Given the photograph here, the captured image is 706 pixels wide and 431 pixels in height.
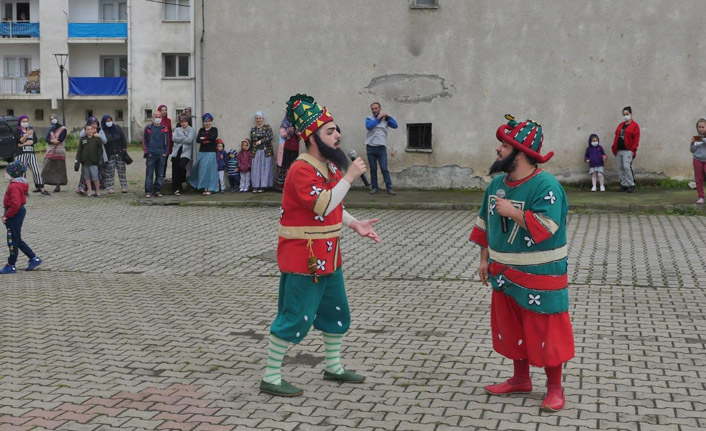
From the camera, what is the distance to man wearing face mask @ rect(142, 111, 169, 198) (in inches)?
755

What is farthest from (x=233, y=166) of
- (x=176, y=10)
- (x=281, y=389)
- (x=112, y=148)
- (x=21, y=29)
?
(x=21, y=29)

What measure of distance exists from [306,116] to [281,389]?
1784 millimetres

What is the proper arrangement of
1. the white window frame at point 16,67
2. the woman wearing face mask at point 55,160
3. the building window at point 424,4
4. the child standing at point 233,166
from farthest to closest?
the white window frame at point 16,67 < the woman wearing face mask at point 55,160 < the child standing at point 233,166 < the building window at point 424,4

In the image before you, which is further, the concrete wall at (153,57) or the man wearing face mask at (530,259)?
the concrete wall at (153,57)

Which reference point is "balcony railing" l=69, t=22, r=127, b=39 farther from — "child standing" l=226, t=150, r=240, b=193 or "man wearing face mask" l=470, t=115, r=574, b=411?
"man wearing face mask" l=470, t=115, r=574, b=411

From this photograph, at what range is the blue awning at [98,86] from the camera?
160 ft

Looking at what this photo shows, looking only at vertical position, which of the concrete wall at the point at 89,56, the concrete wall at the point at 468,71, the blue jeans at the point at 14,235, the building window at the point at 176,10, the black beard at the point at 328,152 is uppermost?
the building window at the point at 176,10

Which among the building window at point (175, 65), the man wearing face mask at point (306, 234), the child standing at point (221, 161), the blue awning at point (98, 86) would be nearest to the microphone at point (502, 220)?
the man wearing face mask at point (306, 234)

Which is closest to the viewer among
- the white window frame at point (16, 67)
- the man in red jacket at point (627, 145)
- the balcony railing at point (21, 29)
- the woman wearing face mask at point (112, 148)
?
the man in red jacket at point (627, 145)

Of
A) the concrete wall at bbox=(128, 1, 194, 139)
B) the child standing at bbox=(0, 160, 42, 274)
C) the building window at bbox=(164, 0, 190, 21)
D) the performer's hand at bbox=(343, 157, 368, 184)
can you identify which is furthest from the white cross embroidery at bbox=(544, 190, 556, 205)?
the building window at bbox=(164, 0, 190, 21)

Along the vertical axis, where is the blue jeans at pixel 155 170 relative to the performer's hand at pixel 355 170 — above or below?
below

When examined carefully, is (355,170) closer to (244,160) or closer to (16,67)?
(244,160)

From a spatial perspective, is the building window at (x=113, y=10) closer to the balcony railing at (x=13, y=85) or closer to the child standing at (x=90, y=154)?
the balcony railing at (x=13, y=85)

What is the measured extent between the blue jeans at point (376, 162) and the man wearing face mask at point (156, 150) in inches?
167
